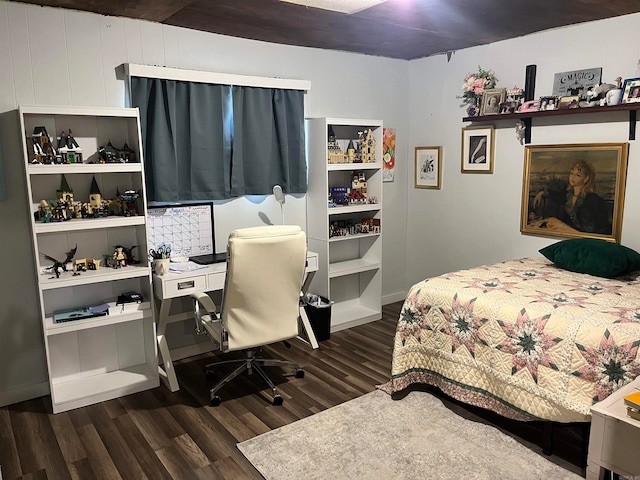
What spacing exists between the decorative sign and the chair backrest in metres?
2.38

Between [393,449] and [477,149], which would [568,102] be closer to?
[477,149]

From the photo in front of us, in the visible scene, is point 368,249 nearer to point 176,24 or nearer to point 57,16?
point 176,24

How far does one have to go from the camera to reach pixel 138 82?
3447 millimetres

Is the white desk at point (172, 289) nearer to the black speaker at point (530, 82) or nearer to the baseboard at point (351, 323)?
the baseboard at point (351, 323)

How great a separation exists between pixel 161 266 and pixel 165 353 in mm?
600

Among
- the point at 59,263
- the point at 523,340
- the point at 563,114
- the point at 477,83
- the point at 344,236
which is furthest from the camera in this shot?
the point at 344,236

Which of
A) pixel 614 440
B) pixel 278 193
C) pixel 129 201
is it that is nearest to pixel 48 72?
pixel 129 201

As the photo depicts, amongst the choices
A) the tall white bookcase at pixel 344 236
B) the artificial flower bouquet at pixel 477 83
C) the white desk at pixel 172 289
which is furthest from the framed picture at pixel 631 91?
the white desk at pixel 172 289

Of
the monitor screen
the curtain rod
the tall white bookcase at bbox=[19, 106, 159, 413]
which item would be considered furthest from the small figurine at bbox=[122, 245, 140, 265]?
the curtain rod

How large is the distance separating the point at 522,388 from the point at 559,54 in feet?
8.60

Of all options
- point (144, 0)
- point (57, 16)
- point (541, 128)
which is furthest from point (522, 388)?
point (57, 16)

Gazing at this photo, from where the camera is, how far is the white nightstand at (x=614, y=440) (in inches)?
76.8

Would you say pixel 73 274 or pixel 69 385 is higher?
pixel 73 274

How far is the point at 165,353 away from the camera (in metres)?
3.45
